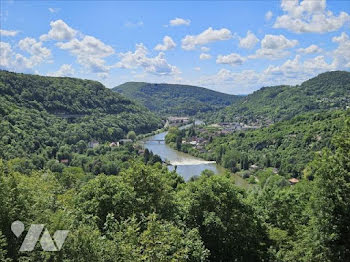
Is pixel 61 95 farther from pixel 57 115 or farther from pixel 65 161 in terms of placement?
pixel 65 161

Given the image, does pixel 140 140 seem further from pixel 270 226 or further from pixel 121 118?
pixel 270 226

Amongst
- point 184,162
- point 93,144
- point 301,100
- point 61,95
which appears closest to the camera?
point 184,162

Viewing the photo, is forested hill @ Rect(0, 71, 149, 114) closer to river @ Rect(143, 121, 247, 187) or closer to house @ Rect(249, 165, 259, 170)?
river @ Rect(143, 121, 247, 187)

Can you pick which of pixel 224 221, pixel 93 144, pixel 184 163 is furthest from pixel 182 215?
pixel 93 144

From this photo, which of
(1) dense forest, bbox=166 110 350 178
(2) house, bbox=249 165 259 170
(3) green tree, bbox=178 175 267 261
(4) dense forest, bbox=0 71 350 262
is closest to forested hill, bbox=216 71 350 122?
(1) dense forest, bbox=166 110 350 178

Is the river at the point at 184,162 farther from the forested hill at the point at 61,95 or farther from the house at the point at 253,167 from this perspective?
the forested hill at the point at 61,95

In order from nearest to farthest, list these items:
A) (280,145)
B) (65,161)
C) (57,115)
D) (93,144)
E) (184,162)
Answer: (65,161) < (184,162) < (280,145) < (93,144) < (57,115)

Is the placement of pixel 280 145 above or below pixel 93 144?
above

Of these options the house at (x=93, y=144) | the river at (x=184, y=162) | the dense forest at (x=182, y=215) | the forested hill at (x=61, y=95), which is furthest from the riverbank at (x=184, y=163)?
the forested hill at (x=61, y=95)

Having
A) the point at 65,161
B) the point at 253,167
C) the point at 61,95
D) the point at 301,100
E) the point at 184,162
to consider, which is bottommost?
the point at 184,162
